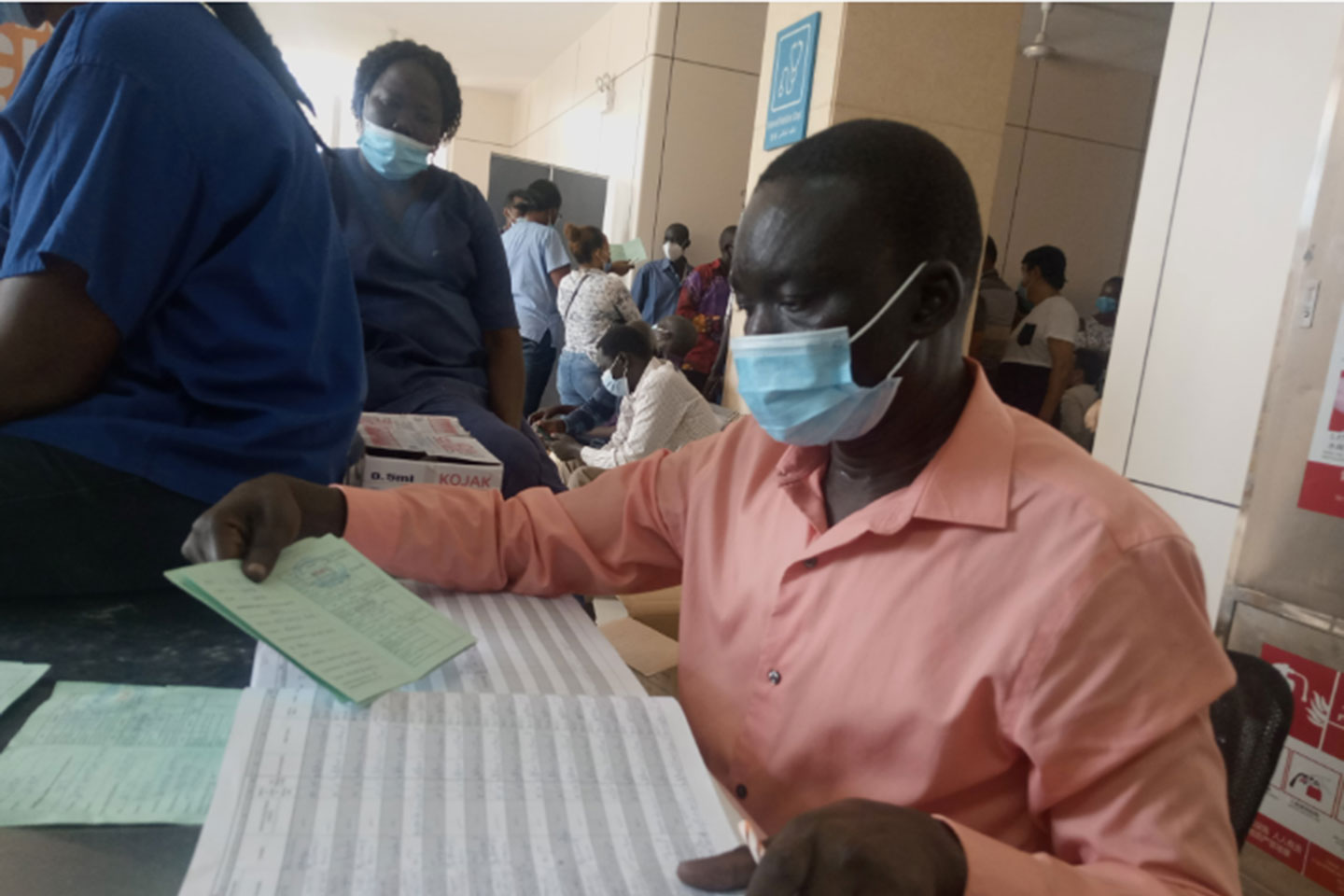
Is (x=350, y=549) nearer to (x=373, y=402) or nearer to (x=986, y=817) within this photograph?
(x=986, y=817)

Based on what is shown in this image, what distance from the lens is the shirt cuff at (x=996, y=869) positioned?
24.0 inches

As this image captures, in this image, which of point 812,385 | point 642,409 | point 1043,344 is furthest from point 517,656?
point 1043,344

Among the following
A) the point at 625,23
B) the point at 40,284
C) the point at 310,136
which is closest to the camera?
the point at 40,284

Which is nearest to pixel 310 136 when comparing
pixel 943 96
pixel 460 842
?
pixel 460 842

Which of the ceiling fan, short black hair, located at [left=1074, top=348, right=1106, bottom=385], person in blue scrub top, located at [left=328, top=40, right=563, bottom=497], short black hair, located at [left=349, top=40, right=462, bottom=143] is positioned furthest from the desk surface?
the ceiling fan

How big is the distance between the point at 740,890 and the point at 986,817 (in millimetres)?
308

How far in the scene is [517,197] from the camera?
613cm

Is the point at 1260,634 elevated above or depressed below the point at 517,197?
below

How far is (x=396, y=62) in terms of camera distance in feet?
7.32

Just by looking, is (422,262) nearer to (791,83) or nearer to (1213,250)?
(1213,250)

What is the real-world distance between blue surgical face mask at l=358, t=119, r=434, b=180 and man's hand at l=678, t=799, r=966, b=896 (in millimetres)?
2000

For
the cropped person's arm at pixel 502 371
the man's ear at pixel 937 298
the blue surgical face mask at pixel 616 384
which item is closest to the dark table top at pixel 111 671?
the man's ear at pixel 937 298

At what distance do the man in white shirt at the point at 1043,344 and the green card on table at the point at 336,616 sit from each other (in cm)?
527

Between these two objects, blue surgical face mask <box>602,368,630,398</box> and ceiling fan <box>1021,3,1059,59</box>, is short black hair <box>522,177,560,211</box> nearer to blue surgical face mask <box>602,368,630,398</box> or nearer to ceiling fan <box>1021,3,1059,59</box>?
blue surgical face mask <box>602,368,630,398</box>
